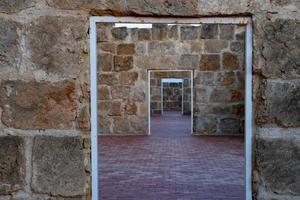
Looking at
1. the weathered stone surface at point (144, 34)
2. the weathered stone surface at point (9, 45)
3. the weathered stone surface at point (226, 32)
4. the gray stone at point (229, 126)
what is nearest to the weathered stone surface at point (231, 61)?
the weathered stone surface at point (226, 32)

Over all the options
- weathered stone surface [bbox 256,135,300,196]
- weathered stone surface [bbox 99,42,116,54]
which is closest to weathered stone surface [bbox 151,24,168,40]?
weathered stone surface [bbox 99,42,116,54]

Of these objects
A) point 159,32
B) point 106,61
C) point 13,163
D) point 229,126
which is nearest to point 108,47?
point 106,61

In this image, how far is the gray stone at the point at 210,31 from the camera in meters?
10.7

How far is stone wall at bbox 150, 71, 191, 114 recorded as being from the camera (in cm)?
1828

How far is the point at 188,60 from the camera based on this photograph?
10.8m

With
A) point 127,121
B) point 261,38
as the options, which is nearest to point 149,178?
point 261,38

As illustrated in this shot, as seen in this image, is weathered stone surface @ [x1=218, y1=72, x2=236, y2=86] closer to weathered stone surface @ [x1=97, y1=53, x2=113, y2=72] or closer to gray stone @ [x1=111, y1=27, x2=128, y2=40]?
gray stone @ [x1=111, y1=27, x2=128, y2=40]

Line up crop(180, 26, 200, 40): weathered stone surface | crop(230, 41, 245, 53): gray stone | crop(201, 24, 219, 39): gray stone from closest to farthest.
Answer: crop(230, 41, 245, 53): gray stone → crop(201, 24, 219, 39): gray stone → crop(180, 26, 200, 40): weathered stone surface

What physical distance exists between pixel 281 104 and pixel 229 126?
8218 mm

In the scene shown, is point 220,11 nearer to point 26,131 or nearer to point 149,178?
point 26,131

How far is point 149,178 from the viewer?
571 cm

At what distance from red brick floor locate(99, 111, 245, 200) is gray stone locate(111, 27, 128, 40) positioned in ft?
8.45

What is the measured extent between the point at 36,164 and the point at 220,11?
4.63 ft

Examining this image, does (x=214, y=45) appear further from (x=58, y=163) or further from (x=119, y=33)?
(x=58, y=163)
